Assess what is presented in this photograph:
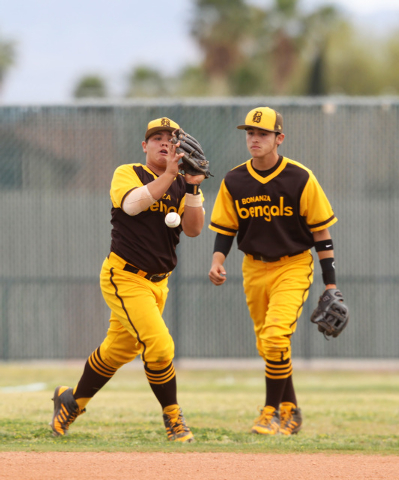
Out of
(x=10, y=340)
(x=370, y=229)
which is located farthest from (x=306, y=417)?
(x=10, y=340)

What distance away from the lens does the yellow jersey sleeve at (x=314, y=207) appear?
6.23 m

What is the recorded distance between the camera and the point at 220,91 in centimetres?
5375

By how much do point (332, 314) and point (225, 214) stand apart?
3.83 feet

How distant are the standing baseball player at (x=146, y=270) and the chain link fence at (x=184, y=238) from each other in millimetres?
6630

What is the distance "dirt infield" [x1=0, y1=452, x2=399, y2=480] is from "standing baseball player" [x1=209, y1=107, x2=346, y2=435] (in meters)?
1.02

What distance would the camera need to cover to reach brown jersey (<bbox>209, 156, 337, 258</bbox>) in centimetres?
625

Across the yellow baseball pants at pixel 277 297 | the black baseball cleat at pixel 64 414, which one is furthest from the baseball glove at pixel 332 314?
the black baseball cleat at pixel 64 414

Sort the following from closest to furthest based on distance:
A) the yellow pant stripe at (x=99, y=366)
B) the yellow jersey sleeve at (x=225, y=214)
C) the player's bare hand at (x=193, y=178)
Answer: the player's bare hand at (x=193, y=178), the yellow pant stripe at (x=99, y=366), the yellow jersey sleeve at (x=225, y=214)

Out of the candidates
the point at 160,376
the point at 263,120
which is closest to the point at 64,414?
the point at 160,376

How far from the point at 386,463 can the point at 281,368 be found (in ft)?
4.27

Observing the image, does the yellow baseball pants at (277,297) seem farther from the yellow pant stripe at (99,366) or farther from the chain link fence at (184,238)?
the chain link fence at (184,238)

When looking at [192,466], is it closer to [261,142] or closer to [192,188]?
[192,188]

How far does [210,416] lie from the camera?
7211 mm

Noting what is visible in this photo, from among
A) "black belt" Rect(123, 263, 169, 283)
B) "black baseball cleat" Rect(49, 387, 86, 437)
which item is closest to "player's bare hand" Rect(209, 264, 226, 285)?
"black belt" Rect(123, 263, 169, 283)
